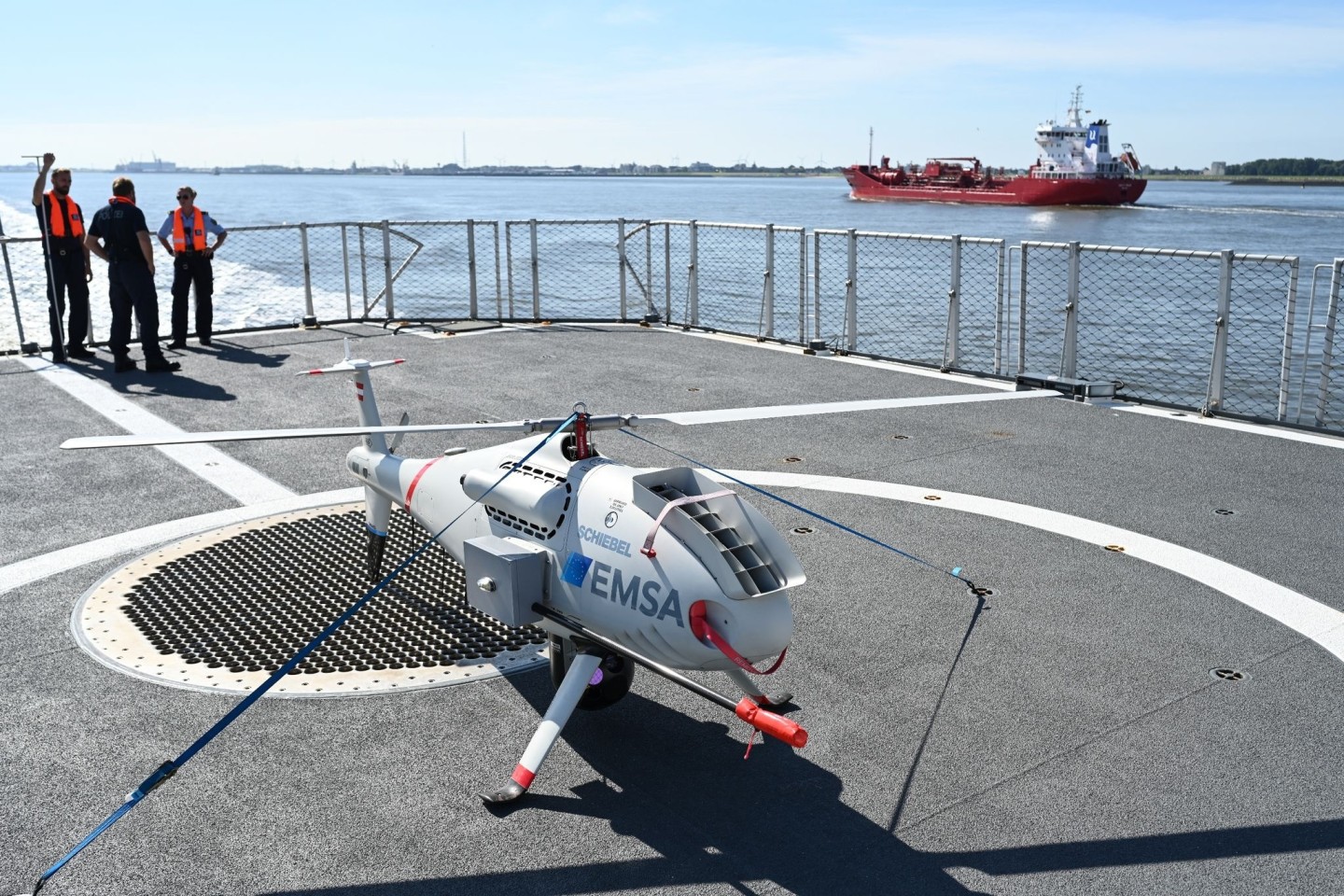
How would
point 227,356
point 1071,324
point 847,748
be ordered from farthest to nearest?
point 227,356 < point 1071,324 < point 847,748

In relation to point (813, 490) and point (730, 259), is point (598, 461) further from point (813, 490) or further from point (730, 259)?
point (730, 259)

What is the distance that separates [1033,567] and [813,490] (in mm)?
1750

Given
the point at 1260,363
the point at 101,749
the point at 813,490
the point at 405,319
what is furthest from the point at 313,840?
the point at 1260,363

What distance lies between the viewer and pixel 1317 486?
24.7 ft

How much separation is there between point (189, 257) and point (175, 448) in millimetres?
4794

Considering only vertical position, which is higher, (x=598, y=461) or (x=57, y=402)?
(x=598, y=461)

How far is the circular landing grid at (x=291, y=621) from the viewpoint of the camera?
5.02 meters

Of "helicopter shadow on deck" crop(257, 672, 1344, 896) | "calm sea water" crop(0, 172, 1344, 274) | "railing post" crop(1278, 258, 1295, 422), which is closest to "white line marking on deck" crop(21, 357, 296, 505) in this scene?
"helicopter shadow on deck" crop(257, 672, 1344, 896)

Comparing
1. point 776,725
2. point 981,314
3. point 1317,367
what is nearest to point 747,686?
point 776,725

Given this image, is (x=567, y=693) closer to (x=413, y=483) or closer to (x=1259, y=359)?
(x=413, y=483)

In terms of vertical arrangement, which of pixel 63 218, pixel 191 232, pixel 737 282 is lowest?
pixel 737 282

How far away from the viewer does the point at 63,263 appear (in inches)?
Result: 484

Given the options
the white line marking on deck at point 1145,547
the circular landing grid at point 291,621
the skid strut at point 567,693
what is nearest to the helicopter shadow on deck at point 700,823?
the skid strut at point 567,693

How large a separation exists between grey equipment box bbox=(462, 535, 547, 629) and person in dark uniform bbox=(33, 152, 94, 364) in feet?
31.6
